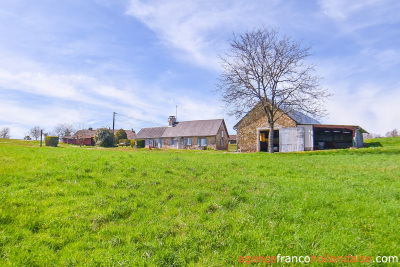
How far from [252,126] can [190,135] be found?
18.6 meters

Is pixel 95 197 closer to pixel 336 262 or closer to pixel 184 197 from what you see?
pixel 184 197

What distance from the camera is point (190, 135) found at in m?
51.0

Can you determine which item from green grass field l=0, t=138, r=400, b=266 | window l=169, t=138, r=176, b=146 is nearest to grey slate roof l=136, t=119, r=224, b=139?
window l=169, t=138, r=176, b=146

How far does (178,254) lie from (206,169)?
21.8 ft

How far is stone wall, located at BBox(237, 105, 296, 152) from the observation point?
113ft

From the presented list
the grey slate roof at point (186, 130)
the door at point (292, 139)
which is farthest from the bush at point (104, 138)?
the door at point (292, 139)

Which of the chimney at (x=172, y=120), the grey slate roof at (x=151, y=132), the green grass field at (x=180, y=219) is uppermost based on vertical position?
the chimney at (x=172, y=120)

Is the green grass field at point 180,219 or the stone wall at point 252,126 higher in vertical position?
the stone wall at point 252,126

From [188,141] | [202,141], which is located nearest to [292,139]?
[202,141]

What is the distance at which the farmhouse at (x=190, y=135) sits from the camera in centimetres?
4887

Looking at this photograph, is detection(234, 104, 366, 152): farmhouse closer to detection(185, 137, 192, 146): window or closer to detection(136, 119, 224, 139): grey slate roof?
detection(136, 119, 224, 139): grey slate roof

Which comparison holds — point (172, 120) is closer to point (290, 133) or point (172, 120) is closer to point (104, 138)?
point (104, 138)

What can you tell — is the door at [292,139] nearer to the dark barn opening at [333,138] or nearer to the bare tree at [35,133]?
the dark barn opening at [333,138]

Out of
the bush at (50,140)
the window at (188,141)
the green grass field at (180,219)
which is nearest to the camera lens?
the green grass field at (180,219)
